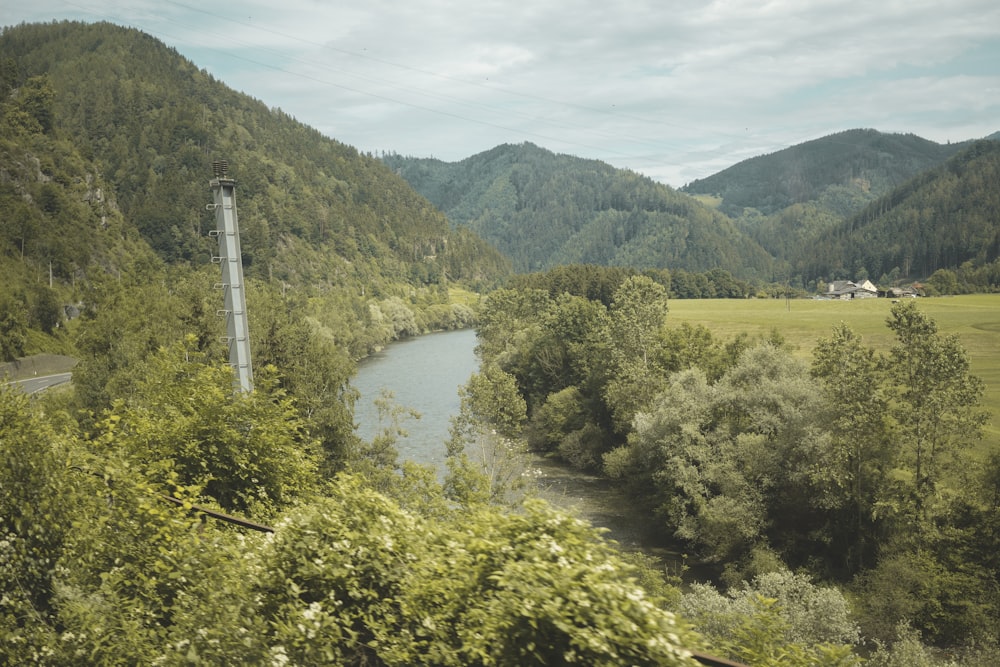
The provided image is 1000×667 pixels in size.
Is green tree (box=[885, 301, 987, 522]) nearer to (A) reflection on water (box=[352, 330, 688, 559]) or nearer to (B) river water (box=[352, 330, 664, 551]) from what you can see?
(A) reflection on water (box=[352, 330, 688, 559])

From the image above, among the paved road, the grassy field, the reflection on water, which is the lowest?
the reflection on water

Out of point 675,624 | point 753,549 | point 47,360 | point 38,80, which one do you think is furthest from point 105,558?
point 38,80

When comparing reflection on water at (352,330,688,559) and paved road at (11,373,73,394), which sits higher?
paved road at (11,373,73,394)

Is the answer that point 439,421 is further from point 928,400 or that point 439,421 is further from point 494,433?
point 928,400

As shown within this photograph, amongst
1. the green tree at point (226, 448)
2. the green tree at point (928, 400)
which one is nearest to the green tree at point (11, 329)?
the green tree at point (226, 448)

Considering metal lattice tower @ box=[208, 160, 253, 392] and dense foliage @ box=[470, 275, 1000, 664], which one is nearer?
metal lattice tower @ box=[208, 160, 253, 392]

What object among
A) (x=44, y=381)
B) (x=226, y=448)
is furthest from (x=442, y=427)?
(x=226, y=448)

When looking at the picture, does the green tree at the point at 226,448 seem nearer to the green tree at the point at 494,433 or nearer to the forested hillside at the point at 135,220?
the green tree at the point at 494,433

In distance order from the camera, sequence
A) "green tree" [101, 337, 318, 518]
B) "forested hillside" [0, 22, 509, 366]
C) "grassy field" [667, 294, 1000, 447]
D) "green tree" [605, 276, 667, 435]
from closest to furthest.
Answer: "green tree" [101, 337, 318, 518], "green tree" [605, 276, 667, 435], "grassy field" [667, 294, 1000, 447], "forested hillside" [0, 22, 509, 366]

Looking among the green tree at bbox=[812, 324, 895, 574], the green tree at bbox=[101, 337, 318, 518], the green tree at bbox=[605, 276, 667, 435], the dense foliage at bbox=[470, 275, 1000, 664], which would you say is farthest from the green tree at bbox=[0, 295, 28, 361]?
the green tree at bbox=[812, 324, 895, 574]

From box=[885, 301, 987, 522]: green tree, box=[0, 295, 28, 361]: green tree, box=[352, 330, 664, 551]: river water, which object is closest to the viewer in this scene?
box=[885, 301, 987, 522]: green tree
